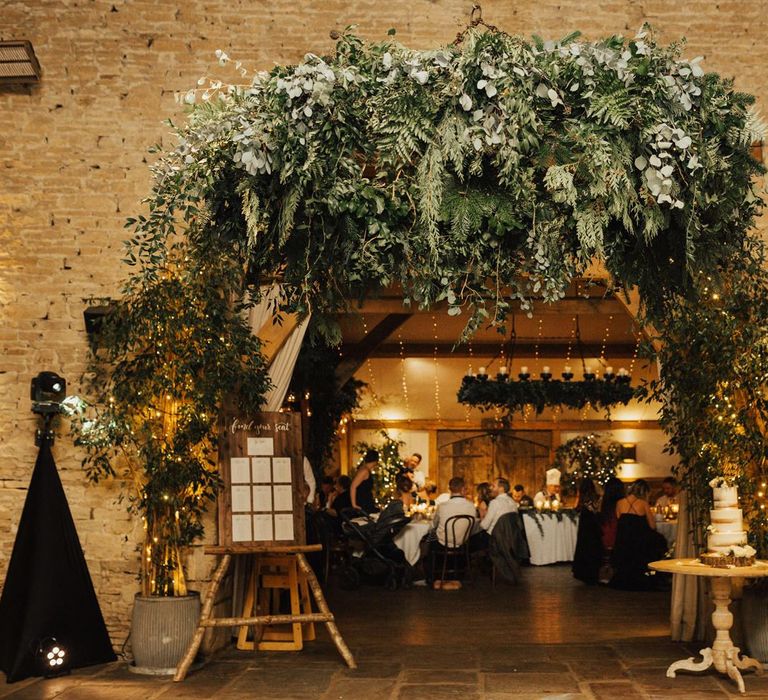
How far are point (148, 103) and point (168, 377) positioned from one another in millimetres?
2012

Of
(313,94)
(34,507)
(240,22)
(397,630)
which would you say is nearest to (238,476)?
(34,507)

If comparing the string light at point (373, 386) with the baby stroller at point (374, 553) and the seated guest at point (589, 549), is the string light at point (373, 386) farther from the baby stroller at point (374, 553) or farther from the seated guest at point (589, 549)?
the seated guest at point (589, 549)

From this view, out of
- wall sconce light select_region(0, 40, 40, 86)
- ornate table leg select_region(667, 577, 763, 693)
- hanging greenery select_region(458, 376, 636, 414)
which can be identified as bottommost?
ornate table leg select_region(667, 577, 763, 693)

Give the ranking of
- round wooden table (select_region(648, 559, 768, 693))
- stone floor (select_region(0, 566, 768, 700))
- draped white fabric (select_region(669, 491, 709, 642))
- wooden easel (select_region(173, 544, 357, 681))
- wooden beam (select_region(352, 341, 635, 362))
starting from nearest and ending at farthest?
stone floor (select_region(0, 566, 768, 700)) → round wooden table (select_region(648, 559, 768, 693)) → wooden easel (select_region(173, 544, 357, 681)) → draped white fabric (select_region(669, 491, 709, 642)) → wooden beam (select_region(352, 341, 635, 362))

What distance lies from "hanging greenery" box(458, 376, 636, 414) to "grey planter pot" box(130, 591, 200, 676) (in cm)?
604

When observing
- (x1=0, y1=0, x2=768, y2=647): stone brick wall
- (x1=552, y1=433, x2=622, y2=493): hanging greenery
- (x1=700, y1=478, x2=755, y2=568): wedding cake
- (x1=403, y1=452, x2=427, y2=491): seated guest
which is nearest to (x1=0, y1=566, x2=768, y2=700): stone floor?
(x1=700, y1=478, x2=755, y2=568): wedding cake

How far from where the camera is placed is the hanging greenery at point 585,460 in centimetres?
1497

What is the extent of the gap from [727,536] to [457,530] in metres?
4.78

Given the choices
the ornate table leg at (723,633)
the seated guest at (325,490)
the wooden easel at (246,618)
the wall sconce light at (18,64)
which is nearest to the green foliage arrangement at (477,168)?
the ornate table leg at (723,633)

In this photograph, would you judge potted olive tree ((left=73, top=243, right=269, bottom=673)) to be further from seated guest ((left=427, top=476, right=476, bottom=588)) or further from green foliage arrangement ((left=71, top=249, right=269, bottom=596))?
seated guest ((left=427, top=476, right=476, bottom=588))

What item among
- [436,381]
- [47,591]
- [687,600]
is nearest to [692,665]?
[687,600]

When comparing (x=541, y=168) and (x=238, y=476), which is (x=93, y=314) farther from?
(x=541, y=168)

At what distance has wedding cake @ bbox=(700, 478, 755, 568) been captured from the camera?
5207mm

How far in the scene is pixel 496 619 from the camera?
7.71m
